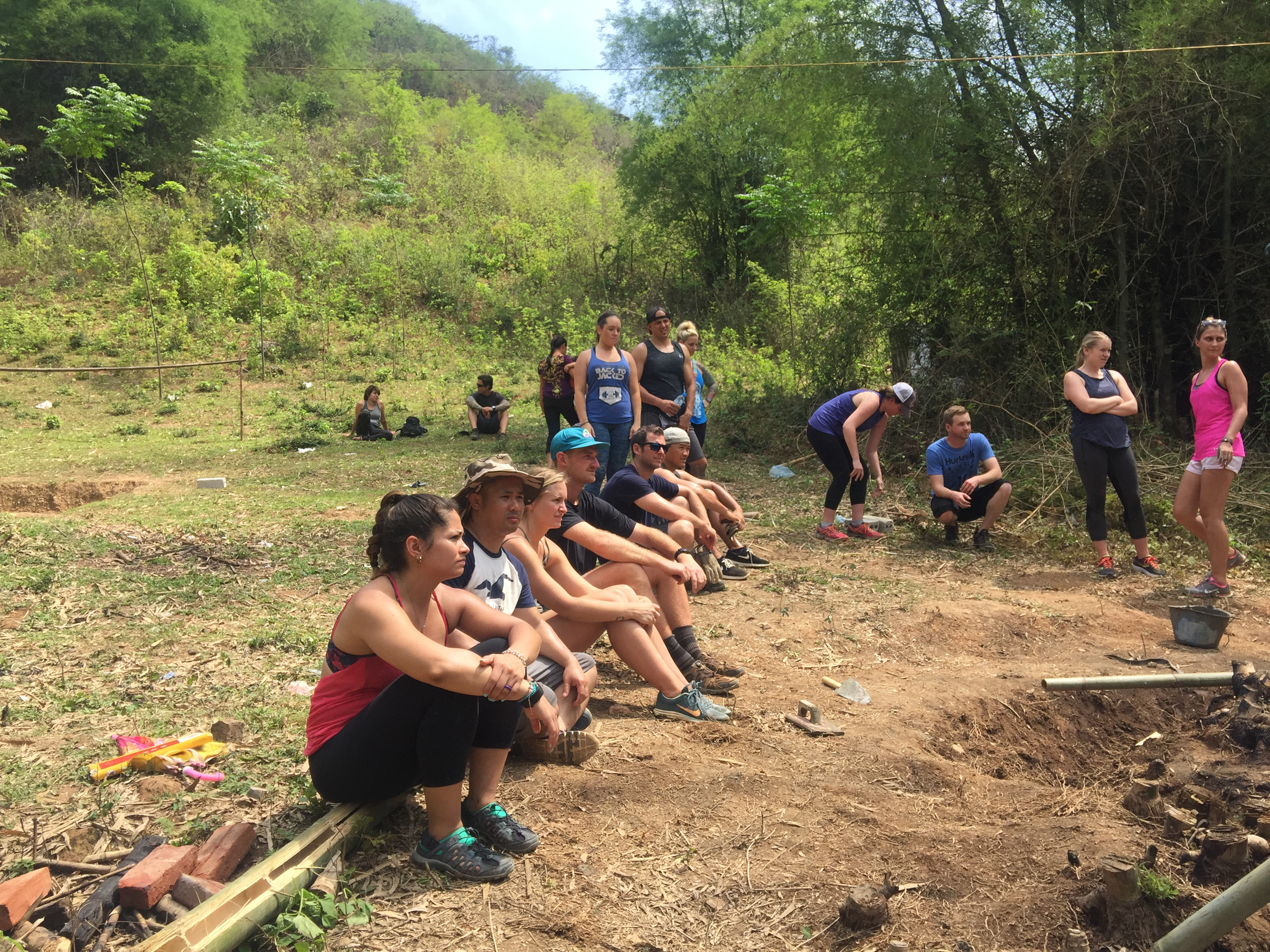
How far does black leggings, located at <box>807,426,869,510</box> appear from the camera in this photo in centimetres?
827

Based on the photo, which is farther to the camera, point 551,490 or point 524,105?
point 524,105

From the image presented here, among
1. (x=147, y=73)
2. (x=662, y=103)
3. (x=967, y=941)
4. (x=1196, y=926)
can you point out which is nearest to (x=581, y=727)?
(x=967, y=941)

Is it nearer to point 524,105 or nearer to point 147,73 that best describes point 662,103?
point 147,73

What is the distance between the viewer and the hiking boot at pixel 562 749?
3754 mm

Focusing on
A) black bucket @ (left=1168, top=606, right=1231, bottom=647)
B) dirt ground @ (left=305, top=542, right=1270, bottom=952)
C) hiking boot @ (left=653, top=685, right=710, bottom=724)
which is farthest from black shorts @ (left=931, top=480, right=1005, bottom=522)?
hiking boot @ (left=653, top=685, right=710, bottom=724)

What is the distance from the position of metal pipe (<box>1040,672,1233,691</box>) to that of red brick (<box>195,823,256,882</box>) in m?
3.48

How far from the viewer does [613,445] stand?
7.69 meters

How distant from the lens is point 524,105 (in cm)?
4984

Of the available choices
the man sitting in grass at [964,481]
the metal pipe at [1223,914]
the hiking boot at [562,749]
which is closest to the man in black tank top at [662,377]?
the man sitting in grass at [964,481]

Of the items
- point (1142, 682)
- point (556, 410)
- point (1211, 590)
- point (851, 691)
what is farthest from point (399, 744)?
point (556, 410)

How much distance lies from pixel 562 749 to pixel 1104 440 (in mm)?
5100

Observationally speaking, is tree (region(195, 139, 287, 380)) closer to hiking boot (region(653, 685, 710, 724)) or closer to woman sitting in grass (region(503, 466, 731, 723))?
woman sitting in grass (region(503, 466, 731, 723))

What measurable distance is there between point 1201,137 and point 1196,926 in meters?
9.92

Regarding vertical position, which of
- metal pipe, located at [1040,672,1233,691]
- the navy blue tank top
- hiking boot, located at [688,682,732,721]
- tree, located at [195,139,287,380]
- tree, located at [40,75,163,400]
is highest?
tree, located at [40,75,163,400]
